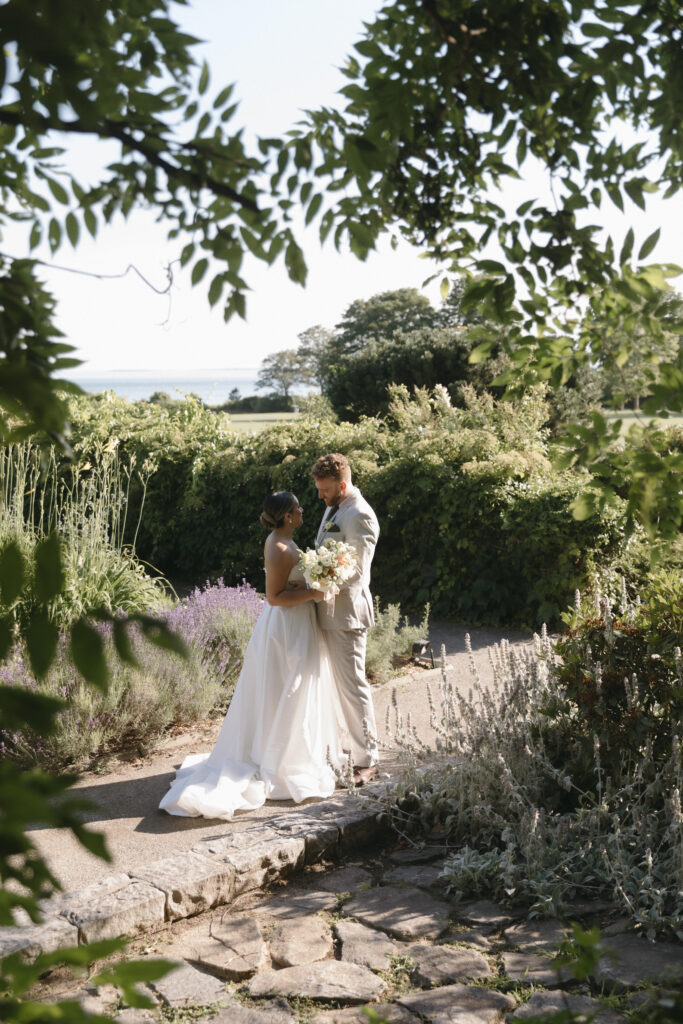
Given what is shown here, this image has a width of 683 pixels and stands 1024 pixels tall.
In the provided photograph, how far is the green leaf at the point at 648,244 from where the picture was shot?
1.87m

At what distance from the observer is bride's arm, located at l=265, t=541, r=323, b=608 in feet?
18.8

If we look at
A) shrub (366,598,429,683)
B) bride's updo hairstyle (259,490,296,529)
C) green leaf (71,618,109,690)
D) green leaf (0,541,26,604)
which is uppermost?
green leaf (0,541,26,604)

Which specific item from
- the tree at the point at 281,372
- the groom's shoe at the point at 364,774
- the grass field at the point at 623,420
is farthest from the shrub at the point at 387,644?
the tree at the point at 281,372

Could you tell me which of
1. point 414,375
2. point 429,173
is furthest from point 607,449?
point 414,375

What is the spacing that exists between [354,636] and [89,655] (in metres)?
4.97

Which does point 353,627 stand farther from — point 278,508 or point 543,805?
point 543,805

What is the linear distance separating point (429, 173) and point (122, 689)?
4.81 meters

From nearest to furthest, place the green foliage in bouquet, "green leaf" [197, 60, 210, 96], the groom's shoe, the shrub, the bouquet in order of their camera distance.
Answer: "green leaf" [197, 60, 210, 96], the green foliage in bouquet, the bouquet, the groom's shoe, the shrub

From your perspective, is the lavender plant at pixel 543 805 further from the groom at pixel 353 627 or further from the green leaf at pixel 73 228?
the green leaf at pixel 73 228

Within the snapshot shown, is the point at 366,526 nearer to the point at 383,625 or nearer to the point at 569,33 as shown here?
the point at 383,625

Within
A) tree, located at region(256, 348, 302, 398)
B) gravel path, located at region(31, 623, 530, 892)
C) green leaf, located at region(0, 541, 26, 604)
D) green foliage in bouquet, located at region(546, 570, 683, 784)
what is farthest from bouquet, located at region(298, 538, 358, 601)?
tree, located at region(256, 348, 302, 398)

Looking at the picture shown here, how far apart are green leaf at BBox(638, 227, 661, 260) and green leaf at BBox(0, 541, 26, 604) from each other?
1.42 metres

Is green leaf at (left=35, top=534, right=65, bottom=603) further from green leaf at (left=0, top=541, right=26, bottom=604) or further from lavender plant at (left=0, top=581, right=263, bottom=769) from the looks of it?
lavender plant at (left=0, top=581, right=263, bottom=769)

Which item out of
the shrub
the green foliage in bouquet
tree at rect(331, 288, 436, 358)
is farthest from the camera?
tree at rect(331, 288, 436, 358)
